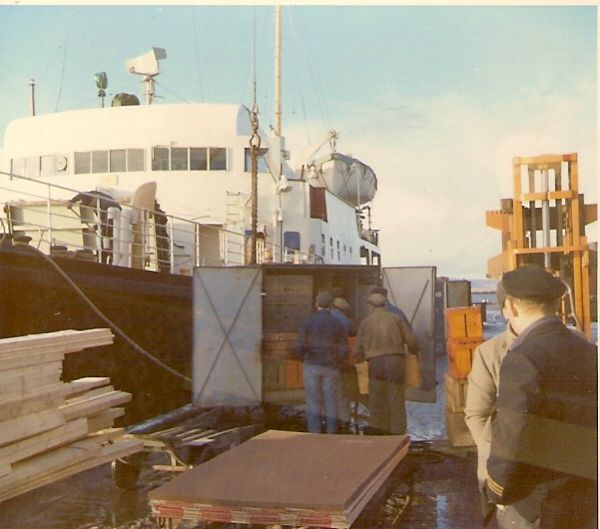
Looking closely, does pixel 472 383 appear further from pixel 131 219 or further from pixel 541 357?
pixel 131 219

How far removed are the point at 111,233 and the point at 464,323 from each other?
5.98m

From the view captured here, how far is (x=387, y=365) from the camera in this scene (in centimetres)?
781

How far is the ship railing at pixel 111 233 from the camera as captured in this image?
944 centimetres

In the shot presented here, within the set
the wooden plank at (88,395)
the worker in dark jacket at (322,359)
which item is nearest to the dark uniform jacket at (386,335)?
the worker in dark jacket at (322,359)

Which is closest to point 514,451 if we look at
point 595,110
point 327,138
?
point 595,110

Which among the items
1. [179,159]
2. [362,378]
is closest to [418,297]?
[362,378]

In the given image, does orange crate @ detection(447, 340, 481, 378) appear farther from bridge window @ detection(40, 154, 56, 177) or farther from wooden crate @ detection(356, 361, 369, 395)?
bridge window @ detection(40, 154, 56, 177)

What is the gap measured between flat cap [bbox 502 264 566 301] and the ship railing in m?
6.11

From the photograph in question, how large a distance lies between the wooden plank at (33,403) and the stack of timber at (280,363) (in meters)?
4.50

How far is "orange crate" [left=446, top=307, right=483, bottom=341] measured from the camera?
7.49 metres

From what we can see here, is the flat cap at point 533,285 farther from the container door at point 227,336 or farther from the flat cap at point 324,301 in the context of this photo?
the container door at point 227,336

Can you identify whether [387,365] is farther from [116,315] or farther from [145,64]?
[145,64]

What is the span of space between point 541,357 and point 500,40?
13.4 feet

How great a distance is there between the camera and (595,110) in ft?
18.7
